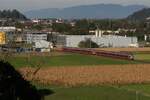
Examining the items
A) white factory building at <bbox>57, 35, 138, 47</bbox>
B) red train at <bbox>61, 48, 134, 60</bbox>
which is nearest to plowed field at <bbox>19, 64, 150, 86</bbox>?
red train at <bbox>61, 48, 134, 60</bbox>

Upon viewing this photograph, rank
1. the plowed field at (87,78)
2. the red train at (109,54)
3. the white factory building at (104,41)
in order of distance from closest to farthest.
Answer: the plowed field at (87,78), the red train at (109,54), the white factory building at (104,41)

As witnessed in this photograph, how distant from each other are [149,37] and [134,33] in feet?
48.8

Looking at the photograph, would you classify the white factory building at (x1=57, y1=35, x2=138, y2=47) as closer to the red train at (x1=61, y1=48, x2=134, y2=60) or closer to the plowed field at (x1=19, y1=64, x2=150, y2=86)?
the red train at (x1=61, y1=48, x2=134, y2=60)

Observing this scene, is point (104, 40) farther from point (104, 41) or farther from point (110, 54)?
point (110, 54)

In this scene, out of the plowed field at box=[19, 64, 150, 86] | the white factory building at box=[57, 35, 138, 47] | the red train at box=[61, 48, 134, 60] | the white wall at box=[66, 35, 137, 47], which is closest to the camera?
the plowed field at box=[19, 64, 150, 86]

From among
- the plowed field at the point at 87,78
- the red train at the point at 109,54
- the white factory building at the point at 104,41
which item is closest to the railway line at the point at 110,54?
the red train at the point at 109,54

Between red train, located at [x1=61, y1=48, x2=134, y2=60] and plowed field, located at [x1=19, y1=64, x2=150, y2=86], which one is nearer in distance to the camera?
plowed field, located at [x1=19, y1=64, x2=150, y2=86]

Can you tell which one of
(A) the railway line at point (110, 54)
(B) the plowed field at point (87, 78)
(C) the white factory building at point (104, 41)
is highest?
(C) the white factory building at point (104, 41)

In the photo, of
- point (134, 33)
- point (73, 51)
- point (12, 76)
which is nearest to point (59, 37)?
point (73, 51)

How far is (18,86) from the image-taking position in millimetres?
15180

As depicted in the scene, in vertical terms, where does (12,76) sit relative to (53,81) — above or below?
above

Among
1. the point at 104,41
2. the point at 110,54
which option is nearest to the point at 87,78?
the point at 110,54

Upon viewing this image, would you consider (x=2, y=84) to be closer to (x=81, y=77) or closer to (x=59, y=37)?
(x=81, y=77)

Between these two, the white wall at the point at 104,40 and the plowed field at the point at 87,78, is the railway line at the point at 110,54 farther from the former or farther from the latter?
the white wall at the point at 104,40
